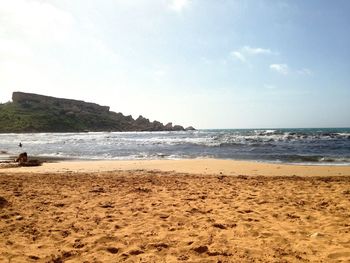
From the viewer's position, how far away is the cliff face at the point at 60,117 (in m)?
101

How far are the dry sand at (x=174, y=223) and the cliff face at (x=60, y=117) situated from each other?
9539 centimetres

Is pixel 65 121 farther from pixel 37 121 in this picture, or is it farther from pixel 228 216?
pixel 228 216

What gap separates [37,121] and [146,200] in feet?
345

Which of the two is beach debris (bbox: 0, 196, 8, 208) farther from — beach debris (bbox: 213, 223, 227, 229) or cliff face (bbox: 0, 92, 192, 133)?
cliff face (bbox: 0, 92, 192, 133)

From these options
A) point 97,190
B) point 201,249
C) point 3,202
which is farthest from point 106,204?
point 201,249

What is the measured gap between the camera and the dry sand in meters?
4.63

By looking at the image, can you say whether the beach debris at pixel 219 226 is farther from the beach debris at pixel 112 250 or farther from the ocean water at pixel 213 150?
the ocean water at pixel 213 150

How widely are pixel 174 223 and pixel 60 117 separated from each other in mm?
117345

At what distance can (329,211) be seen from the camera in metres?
6.71

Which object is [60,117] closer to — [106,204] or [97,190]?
[97,190]

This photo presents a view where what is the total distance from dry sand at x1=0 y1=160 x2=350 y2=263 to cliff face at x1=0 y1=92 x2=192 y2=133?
313 ft

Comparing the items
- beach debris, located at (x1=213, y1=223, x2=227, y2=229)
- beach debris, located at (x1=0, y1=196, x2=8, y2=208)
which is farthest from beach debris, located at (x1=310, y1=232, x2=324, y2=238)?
beach debris, located at (x1=0, y1=196, x2=8, y2=208)

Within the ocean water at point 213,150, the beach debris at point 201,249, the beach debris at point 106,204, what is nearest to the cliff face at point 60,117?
the ocean water at point 213,150

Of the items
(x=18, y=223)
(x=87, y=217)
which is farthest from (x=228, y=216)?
(x=18, y=223)
